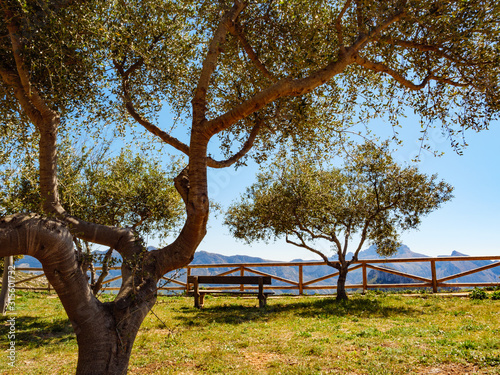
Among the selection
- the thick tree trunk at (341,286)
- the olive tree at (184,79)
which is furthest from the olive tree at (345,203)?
the olive tree at (184,79)

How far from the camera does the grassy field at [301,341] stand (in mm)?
6039

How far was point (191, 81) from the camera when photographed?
790cm

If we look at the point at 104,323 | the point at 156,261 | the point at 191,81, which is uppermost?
the point at 191,81

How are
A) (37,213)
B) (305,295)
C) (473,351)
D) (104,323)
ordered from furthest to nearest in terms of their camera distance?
(305,295) → (473,351) → (104,323) → (37,213)

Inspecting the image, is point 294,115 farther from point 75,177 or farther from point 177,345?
point 75,177

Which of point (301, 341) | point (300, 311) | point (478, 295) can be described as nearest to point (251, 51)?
point (301, 341)

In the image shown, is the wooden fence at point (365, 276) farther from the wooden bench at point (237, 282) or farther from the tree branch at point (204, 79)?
the tree branch at point (204, 79)

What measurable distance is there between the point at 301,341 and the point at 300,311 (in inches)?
173

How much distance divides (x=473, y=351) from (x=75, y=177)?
12.0m

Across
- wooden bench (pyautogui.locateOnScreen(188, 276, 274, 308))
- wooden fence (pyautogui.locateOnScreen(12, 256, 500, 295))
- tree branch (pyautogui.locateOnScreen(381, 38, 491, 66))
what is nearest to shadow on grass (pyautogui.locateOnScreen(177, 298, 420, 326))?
wooden bench (pyautogui.locateOnScreen(188, 276, 274, 308))

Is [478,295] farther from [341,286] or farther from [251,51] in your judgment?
[251,51]

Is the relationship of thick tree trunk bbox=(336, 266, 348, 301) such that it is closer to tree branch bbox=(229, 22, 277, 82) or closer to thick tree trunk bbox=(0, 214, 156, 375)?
tree branch bbox=(229, 22, 277, 82)

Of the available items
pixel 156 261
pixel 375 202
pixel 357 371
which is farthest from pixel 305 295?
pixel 156 261

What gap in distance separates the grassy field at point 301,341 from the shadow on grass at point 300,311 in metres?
0.03
